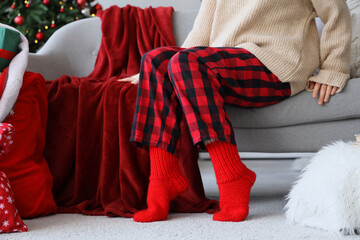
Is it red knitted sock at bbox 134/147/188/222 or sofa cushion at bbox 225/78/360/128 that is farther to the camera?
sofa cushion at bbox 225/78/360/128

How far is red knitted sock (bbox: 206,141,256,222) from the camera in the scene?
3.77 ft

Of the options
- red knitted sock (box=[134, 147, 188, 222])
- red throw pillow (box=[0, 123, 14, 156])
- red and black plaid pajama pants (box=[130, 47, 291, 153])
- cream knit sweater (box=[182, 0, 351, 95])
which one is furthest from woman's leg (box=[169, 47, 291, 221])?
red throw pillow (box=[0, 123, 14, 156])

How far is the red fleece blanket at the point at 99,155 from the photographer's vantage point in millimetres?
1354

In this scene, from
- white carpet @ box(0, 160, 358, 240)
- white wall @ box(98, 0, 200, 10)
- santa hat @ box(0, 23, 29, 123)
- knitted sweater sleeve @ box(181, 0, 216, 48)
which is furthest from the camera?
white wall @ box(98, 0, 200, 10)

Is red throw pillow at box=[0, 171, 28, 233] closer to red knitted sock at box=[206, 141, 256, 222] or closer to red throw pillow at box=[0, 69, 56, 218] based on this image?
red throw pillow at box=[0, 69, 56, 218]

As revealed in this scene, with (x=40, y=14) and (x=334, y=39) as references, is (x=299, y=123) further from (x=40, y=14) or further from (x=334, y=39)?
(x=40, y=14)

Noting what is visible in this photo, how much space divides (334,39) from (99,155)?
35.5 inches

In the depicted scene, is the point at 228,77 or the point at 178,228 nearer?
the point at 178,228

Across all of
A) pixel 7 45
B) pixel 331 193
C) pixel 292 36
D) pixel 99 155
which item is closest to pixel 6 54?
pixel 7 45

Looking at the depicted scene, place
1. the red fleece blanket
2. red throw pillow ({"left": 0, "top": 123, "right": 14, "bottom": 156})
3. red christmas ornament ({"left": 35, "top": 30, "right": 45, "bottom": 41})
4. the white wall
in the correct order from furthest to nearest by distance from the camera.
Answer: the white wall < red christmas ornament ({"left": 35, "top": 30, "right": 45, "bottom": 41}) < the red fleece blanket < red throw pillow ({"left": 0, "top": 123, "right": 14, "bottom": 156})

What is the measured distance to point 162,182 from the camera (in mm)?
1199

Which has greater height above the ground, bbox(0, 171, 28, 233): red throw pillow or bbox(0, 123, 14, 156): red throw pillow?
bbox(0, 123, 14, 156): red throw pillow

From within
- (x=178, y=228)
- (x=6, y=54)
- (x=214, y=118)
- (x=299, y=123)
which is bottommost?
(x=178, y=228)

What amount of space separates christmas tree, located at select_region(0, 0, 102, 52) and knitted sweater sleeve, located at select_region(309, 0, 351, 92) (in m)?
1.88
